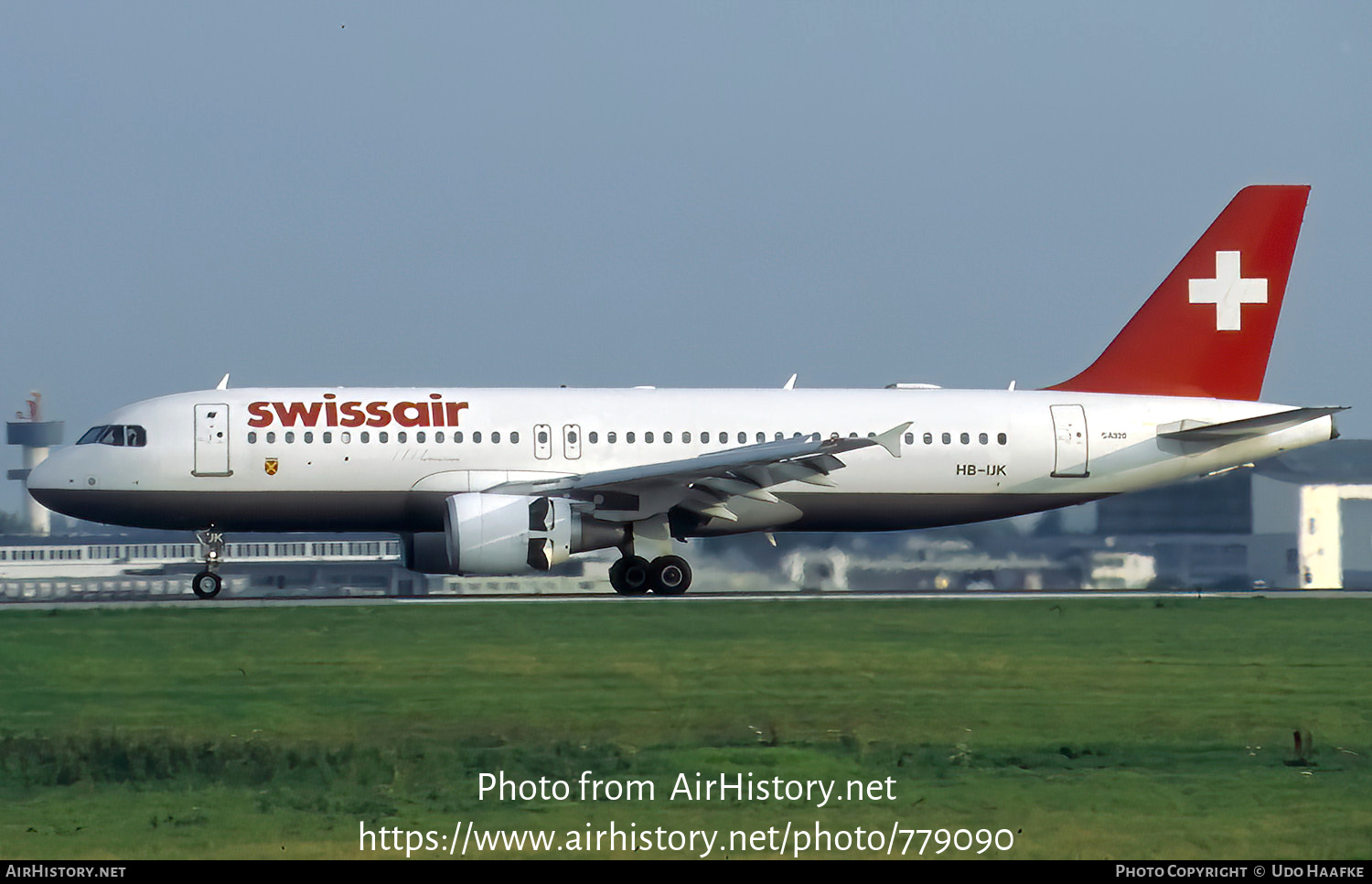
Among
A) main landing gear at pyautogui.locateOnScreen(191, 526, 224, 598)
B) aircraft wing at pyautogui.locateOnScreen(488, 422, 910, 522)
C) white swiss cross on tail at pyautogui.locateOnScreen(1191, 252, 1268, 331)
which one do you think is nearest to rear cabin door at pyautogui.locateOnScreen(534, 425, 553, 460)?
aircraft wing at pyautogui.locateOnScreen(488, 422, 910, 522)

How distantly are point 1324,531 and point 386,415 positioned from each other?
70.5ft

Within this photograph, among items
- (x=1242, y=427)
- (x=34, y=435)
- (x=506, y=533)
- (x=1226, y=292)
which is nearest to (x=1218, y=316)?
(x=1226, y=292)

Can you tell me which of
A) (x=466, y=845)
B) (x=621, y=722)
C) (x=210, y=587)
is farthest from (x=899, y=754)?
(x=210, y=587)

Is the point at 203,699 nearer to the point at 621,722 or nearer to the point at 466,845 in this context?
the point at 621,722

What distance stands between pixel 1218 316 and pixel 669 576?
39.6 ft

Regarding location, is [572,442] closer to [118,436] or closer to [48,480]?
[118,436]

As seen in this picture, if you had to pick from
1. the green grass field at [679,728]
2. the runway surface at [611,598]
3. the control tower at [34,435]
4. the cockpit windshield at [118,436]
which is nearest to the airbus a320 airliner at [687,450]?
the cockpit windshield at [118,436]

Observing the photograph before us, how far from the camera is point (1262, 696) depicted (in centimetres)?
1505

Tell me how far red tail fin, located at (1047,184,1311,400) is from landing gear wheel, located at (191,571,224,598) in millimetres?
16213

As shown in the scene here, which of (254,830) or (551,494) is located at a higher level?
(551,494)

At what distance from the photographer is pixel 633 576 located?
28797mm

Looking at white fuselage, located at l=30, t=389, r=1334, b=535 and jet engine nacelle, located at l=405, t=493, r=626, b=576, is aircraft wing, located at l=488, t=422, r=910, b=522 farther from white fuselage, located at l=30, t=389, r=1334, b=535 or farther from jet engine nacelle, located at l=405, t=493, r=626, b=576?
jet engine nacelle, located at l=405, t=493, r=626, b=576

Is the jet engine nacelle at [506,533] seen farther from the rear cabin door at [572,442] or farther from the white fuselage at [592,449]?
the rear cabin door at [572,442]

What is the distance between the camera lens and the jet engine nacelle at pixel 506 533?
86.6ft
